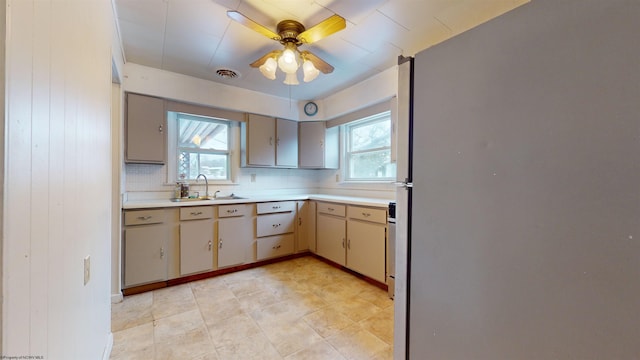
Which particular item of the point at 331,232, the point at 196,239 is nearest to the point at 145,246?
the point at 196,239

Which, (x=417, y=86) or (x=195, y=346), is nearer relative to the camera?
(x=417, y=86)

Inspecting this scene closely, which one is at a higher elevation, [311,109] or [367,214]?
[311,109]

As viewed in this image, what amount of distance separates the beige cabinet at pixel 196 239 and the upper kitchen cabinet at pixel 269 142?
0.96 meters

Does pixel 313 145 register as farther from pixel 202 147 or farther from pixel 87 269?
pixel 87 269

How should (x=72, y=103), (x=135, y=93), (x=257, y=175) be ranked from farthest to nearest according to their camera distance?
(x=257, y=175)
(x=135, y=93)
(x=72, y=103)

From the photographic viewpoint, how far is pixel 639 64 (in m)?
0.50

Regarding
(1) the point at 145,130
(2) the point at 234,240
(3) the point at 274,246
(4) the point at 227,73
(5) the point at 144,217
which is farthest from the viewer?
(3) the point at 274,246

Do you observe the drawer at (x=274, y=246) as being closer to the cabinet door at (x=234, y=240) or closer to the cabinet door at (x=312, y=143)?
the cabinet door at (x=234, y=240)

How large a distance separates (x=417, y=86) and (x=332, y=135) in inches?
117

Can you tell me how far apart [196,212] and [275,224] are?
0.97 m

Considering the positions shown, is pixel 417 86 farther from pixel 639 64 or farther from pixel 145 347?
pixel 145 347

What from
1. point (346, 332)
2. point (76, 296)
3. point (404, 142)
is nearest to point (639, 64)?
point (404, 142)

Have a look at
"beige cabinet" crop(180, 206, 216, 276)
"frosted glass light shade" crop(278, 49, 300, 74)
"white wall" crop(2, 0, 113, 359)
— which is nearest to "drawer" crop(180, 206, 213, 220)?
"beige cabinet" crop(180, 206, 216, 276)

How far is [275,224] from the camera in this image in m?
3.23
